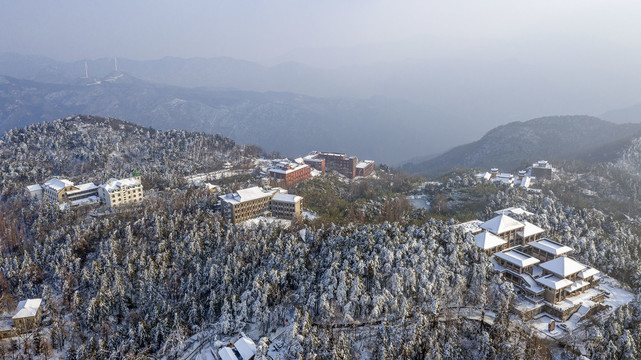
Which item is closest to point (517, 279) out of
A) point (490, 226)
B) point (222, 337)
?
point (490, 226)

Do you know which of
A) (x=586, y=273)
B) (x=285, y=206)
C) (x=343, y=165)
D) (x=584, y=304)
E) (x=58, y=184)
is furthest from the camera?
(x=343, y=165)

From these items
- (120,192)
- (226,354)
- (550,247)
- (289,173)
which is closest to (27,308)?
(226,354)

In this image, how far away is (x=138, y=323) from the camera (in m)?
28.2

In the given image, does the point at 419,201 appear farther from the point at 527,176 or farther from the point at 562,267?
the point at 562,267

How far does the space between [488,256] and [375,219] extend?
14.2m

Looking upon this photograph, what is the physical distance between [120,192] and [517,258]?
160 ft

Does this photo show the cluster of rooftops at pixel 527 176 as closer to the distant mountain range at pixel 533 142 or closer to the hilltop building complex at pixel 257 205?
the distant mountain range at pixel 533 142

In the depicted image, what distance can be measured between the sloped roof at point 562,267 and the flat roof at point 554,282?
48cm

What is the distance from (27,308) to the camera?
28891 millimetres

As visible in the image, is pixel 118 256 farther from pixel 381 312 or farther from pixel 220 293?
pixel 381 312

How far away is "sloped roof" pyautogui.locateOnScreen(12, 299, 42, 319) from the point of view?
28.3 metres

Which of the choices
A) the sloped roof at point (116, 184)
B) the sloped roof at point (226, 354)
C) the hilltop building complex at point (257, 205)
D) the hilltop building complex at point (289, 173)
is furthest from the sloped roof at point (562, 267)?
the sloped roof at point (116, 184)

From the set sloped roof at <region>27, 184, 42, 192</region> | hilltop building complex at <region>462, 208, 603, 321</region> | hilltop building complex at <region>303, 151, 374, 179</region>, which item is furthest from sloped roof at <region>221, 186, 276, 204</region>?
hilltop building complex at <region>303, 151, 374, 179</region>

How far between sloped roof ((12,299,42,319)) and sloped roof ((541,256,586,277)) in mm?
42497
